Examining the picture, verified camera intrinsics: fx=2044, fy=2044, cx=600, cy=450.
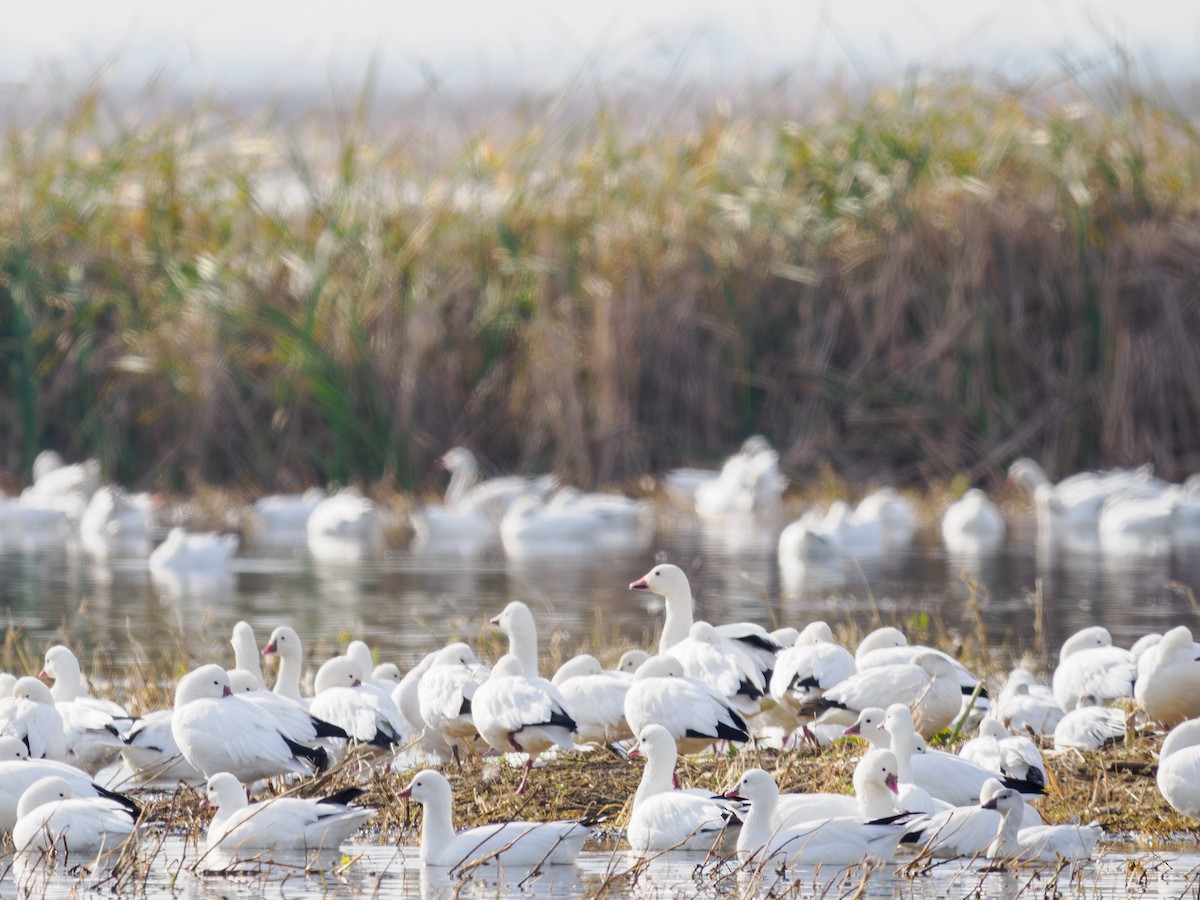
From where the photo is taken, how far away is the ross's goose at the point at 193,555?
1650cm

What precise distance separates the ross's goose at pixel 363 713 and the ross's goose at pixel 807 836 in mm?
1803

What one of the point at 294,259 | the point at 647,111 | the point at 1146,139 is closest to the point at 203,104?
the point at 294,259

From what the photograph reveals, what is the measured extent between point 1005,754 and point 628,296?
14606 millimetres

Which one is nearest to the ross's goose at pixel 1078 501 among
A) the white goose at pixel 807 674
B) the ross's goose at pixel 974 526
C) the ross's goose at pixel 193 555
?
the ross's goose at pixel 974 526

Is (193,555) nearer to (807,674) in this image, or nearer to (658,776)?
(807,674)

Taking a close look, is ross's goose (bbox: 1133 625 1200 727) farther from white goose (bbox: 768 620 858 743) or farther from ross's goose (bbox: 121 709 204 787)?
ross's goose (bbox: 121 709 204 787)

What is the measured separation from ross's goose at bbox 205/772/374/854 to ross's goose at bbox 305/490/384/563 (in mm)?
11540

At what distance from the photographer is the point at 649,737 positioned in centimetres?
698

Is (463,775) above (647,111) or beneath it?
beneath

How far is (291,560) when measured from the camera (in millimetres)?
17766

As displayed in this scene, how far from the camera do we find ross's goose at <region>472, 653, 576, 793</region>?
7.46m

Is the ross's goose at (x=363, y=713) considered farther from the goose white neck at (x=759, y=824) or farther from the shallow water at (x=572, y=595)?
the shallow water at (x=572, y=595)

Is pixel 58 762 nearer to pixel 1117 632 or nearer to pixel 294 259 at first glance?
pixel 1117 632

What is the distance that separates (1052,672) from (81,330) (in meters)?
14.8
